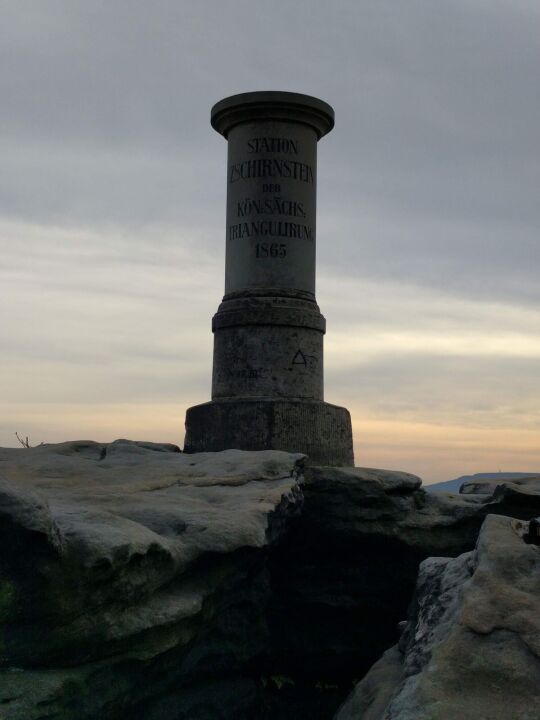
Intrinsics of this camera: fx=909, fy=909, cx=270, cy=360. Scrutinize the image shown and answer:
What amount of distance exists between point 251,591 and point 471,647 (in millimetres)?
3045

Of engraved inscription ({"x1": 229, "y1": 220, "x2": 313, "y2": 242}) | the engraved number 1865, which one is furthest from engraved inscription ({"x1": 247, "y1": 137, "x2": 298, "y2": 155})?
the engraved number 1865

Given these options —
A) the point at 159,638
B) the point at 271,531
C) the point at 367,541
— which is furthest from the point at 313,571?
the point at 159,638

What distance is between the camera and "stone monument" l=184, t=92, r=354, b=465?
11.0 m

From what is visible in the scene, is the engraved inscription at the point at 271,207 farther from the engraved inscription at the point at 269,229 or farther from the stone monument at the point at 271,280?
the engraved inscription at the point at 269,229

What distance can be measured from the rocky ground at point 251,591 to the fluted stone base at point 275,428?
6.41ft

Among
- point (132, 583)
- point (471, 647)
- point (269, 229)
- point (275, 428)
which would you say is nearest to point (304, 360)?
point (275, 428)

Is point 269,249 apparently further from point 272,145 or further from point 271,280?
point 272,145

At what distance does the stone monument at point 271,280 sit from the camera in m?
11.0

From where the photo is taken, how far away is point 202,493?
6.88 m

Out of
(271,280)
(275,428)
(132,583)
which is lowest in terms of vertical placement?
(132,583)

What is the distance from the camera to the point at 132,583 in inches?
199

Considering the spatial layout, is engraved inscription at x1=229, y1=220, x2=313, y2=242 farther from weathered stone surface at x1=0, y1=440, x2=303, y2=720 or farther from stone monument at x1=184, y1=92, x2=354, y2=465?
weathered stone surface at x1=0, y1=440, x2=303, y2=720

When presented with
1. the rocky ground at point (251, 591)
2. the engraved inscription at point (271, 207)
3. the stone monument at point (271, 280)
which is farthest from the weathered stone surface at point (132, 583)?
the engraved inscription at point (271, 207)

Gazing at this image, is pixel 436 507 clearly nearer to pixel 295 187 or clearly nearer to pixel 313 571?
pixel 313 571
